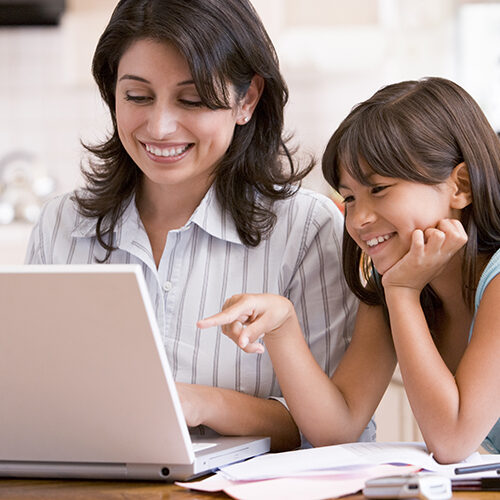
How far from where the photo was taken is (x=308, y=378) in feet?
3.92

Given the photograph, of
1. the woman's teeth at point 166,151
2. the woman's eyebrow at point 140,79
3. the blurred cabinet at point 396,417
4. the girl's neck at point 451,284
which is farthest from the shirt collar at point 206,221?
the blurred cabinet at point 396,417

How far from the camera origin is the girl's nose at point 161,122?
4.24 feet

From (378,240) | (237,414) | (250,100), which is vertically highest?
(250,100)

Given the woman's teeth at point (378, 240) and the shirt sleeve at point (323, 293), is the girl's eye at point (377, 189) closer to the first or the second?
the woman's teeth at point (378, 240)

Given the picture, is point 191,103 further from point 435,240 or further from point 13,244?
point 13,244

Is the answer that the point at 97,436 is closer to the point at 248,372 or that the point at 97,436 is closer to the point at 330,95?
the point at 248,372

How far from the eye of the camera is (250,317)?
3.49 ft

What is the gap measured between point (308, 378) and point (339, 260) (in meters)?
0.29

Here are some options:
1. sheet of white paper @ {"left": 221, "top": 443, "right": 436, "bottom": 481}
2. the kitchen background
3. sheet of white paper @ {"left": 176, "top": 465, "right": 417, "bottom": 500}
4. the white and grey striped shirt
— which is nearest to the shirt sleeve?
the white and grey striped shirt

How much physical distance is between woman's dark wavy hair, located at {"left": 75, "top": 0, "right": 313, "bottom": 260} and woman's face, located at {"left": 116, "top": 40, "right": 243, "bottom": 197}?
0.03 m

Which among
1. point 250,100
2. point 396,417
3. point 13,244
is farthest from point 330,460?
point 13,244

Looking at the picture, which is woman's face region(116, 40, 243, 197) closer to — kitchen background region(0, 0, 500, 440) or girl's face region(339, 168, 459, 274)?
girl's face region(339, 168, 459, 274)

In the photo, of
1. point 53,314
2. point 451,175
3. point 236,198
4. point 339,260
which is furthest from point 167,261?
point 53,314

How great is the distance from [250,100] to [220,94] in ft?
0.50
